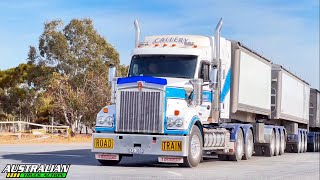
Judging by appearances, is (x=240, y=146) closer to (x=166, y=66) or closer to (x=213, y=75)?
(x=213, y=75)

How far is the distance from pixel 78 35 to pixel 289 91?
2847 cm

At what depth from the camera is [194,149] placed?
55.2 feet

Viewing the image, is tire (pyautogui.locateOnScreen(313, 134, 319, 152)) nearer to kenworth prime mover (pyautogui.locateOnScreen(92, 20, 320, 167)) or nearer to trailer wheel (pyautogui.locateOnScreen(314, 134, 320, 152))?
trailer wheel (pyautogui.locateOnScreen(314, 134, 320, 152))

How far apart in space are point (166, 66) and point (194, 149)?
261cm

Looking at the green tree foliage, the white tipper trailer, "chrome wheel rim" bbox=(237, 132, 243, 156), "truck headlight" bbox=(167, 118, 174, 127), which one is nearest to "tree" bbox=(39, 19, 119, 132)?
the green tree foliage

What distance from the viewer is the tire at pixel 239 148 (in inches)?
810

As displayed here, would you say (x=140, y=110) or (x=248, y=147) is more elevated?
(x=140, y=110)

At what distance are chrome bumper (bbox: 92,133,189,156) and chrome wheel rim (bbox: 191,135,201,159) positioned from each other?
24.6 inches

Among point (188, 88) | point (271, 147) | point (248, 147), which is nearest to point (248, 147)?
point (248, 147)

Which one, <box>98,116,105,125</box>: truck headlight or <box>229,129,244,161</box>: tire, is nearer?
<box>98,116,105,125</box>: truck headlight

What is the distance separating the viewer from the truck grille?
16.4m

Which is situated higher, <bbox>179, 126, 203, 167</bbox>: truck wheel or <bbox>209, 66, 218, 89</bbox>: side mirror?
<bbox>209, 66, 218, 89</bbox>: side mirror

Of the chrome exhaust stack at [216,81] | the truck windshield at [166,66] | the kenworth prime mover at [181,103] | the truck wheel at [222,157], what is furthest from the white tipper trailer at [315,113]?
the truck windshield at [166,66]

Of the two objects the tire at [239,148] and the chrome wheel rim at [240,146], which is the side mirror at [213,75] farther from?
the chrome wheel rim at [240,146]
